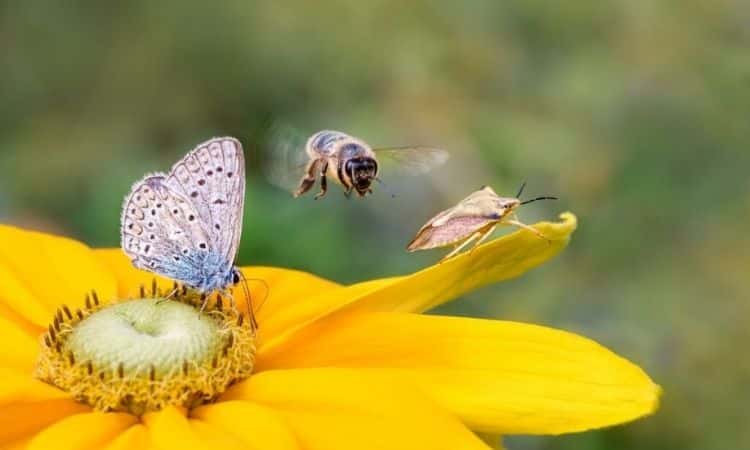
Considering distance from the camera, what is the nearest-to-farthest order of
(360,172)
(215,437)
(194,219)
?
(215,437) < (194,219) < (360,172)

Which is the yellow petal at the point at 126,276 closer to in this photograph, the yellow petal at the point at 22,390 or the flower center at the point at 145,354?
the flower center at the point at 145,354

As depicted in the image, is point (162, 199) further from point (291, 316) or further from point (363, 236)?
point (363, 236)

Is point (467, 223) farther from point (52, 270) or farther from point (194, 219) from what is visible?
point (52, 270)

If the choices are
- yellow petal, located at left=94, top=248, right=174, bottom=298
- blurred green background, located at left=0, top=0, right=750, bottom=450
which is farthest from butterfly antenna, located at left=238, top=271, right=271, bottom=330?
blurred green background, located at left=0, top=0, right=750, bottom=450

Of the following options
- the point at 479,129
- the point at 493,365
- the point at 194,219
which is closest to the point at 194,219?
the point at 194,219

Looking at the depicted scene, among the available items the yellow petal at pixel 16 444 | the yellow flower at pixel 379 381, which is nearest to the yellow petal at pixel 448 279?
the yellow flower at pixel 379 381
